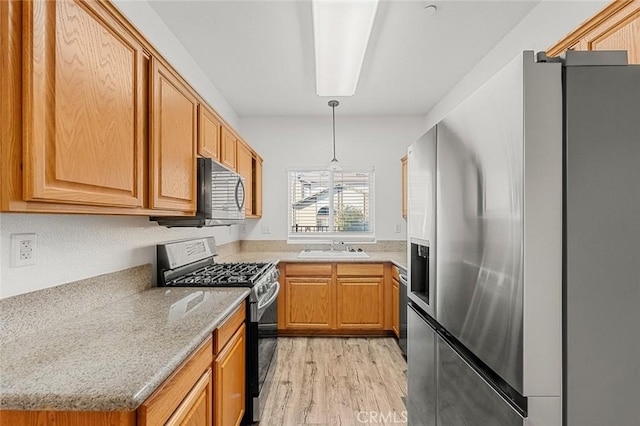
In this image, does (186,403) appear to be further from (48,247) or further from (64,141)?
(64,141)

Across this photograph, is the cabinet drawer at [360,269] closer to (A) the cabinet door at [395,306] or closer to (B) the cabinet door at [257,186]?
(A) the cabinet door at [395,306]

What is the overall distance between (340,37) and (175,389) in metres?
2.05

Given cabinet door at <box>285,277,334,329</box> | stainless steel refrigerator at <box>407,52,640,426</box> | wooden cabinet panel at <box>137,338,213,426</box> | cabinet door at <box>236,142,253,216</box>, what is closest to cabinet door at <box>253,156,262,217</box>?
cabinet door at <box>236,142,253,216</box>

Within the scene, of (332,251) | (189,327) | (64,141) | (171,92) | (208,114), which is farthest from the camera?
(332,251)

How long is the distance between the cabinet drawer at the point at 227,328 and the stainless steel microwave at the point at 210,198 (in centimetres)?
61

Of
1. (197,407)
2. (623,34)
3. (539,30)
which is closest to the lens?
(623,34)

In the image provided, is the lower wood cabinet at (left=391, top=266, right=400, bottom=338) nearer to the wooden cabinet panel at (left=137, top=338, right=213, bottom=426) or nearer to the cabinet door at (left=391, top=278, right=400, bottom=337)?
the cabinet door at (left=391, top=278, right=400, bottom=337)

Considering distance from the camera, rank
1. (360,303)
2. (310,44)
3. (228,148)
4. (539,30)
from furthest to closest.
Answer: (360,303), (228,148), (310,44), (539,30)

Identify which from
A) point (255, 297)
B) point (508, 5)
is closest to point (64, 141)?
point (255, 297)

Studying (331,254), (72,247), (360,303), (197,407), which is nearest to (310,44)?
(72,247)

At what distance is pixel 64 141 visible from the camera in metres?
1.06

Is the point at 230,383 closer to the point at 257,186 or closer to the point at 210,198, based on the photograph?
the point at 210,198

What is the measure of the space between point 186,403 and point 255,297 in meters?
0.98

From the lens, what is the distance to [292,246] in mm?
4520
